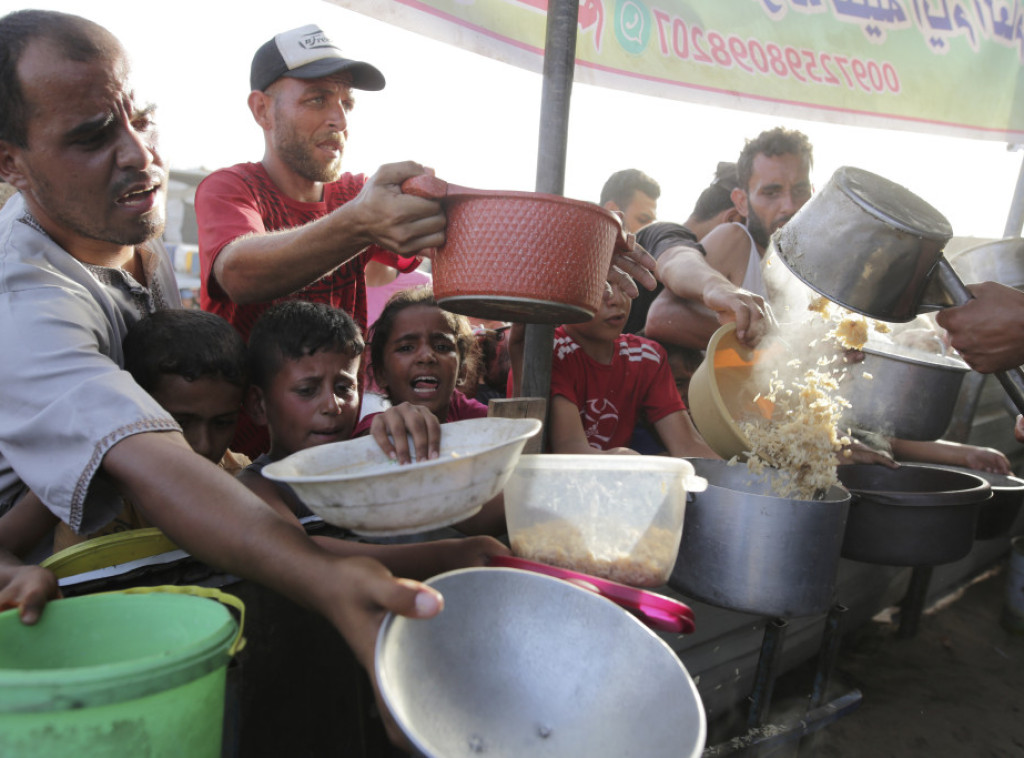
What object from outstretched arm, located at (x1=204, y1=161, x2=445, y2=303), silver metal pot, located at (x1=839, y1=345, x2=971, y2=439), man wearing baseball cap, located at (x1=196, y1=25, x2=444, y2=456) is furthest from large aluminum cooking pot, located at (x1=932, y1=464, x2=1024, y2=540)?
man wearing baseball cap, located at (x1=196, y1=25, x2=444, y2=456)

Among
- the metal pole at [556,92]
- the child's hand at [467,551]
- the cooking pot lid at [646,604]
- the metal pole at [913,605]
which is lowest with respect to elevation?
the metal pole at [913,605]

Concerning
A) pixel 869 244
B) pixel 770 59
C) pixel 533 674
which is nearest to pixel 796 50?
pixel 770 59

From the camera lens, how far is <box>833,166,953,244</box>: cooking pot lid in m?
1.79

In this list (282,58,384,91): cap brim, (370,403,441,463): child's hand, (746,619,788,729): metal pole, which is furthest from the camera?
(282,58,384,91): cap brim

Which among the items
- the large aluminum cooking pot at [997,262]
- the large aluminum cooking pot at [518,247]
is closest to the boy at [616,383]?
the large aluminum cooking pot at [518,247]

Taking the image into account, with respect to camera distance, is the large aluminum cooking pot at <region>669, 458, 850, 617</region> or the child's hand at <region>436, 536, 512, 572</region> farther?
the large aluminum cooking pot at <region>669, 458, 850, 617</region>

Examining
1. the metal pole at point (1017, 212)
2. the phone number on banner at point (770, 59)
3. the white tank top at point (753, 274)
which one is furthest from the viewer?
the metal pole at point (1017, 212)

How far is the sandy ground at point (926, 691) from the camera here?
2.89 metres

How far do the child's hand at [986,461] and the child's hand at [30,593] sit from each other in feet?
12.9

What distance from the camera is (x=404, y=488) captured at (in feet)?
3.13

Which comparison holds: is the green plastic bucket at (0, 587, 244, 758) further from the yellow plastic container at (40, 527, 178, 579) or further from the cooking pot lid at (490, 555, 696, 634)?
the cooking pot lid at (490, 555, 696, 634)

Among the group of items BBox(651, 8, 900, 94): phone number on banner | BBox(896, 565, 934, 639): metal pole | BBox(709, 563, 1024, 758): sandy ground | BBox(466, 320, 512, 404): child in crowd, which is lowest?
BBox(709, 563, 1024, 758): sandy ground

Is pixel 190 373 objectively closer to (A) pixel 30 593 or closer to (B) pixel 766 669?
(A) pixel 30 593

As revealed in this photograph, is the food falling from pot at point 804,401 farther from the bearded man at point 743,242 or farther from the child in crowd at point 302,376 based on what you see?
the child in crowd at point 302,376
